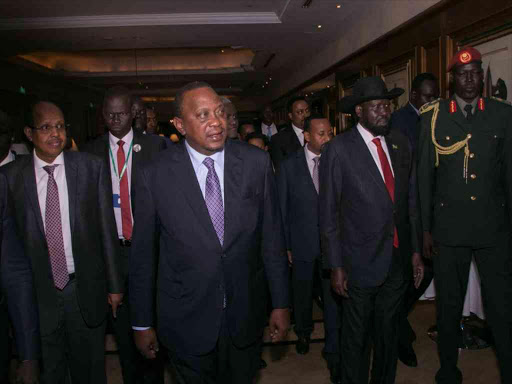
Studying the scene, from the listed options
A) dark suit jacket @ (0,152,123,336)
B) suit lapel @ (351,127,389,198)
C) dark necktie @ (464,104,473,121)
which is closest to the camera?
dark suit jacket @ (0,152,123,336)

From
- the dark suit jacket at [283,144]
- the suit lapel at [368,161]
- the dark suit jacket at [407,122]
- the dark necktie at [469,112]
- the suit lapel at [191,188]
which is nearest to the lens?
the suit lapel at [191,188]

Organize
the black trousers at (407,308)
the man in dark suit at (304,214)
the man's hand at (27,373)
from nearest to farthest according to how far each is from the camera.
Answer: the man's hand at (27,373) < the black trousers at (407,308) < the man in dark suit at (304,214)

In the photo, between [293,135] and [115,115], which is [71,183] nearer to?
[115,115]

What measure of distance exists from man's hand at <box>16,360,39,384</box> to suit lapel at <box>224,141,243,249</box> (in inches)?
33.9

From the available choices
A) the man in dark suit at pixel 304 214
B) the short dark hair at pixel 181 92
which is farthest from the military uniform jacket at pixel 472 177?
the short dark hair at pixel 181 92

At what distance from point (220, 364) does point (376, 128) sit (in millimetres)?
1576

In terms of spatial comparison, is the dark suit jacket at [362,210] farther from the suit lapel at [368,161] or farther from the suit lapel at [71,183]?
the suit lapel at [71,183]

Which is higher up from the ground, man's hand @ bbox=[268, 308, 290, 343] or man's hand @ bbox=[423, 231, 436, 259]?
man's hand @ bbox=[423, 231, 436, 259]

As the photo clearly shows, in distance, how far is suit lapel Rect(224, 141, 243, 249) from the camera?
2.01 metres

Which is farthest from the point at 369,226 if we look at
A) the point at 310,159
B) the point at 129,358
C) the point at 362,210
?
the point at 129,358

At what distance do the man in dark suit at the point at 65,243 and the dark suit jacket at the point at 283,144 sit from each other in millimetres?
2985

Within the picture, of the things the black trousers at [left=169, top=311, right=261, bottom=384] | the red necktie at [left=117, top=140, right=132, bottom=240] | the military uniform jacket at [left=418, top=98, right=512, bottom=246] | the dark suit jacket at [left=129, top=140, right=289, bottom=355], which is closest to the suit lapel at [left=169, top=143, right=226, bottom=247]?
the dark suit jacket at [left=129, top=140, right=289, bottom=355]

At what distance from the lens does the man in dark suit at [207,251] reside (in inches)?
79.4

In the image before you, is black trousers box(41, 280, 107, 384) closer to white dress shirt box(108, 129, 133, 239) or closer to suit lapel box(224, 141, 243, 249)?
white dress shirt box(108, 129, 133, 239)
